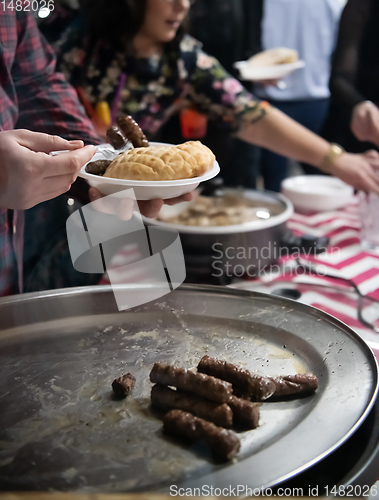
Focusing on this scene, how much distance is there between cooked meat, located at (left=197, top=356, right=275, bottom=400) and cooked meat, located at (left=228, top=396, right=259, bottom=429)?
0.03 m

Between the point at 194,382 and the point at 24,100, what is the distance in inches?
25.3

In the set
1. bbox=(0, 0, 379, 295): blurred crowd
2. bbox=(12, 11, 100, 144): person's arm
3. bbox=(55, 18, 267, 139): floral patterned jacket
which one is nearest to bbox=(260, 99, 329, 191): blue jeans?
bbox=(0, 0, 379, 295): blurred crowd

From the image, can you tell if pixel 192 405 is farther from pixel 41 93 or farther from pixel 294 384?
pixel 41 93

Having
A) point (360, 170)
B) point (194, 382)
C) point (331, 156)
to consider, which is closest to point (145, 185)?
point (194, 382)

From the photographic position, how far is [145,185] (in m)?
0.73

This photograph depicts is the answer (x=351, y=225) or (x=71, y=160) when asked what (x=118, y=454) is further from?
(x=351, y=225)

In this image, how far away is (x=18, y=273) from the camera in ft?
3.28

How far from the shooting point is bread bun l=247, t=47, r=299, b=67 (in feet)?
6.45

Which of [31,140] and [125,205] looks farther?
[125,205]

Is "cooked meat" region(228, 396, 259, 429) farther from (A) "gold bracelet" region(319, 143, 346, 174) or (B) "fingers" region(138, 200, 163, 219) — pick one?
→ (A) "gold bracelet" region(319, 143, 346, 174)

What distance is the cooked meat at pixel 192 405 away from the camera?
2.01ft

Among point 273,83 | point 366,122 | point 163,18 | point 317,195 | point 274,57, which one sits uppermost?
point 163,18

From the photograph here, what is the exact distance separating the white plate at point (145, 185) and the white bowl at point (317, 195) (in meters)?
1.09

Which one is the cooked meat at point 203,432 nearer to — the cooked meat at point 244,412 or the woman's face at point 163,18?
the cooked meat at point 244,412
